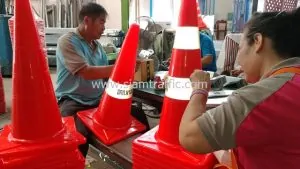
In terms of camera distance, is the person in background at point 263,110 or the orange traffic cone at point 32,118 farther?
the orange traffic cone at point 32,118

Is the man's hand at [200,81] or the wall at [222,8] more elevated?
the wall at [222,8]

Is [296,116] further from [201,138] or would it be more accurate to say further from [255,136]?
[201,138]

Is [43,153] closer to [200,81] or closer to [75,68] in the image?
[200,81]

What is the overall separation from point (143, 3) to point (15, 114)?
5.42 metres

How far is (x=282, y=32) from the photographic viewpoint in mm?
889

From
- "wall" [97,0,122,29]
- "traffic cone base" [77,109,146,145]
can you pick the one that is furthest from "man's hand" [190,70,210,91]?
"wall" [97,0,122,29]

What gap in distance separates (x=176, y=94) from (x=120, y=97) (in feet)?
1.60

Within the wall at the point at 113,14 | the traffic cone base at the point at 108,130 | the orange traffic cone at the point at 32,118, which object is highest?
the wall at the point at 113,14

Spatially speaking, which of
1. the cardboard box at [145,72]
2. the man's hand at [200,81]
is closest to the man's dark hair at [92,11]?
the cardboard box at [145,72]

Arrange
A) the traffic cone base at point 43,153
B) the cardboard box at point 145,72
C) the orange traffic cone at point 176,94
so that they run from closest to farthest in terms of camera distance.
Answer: the traffic cone base at point 43,153, the orange traffic cone at point 176,94, the cardboard box at point 145,72

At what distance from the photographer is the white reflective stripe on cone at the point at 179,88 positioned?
147cm

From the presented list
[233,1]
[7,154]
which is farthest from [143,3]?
[7,154]

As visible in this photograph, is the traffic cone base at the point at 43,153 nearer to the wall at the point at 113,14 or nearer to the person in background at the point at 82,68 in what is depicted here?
the person in background at the point at 82,68

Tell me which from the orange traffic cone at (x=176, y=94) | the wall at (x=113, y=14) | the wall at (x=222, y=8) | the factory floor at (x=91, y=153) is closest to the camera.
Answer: the orange traffic cone at (x=176, y=94)
